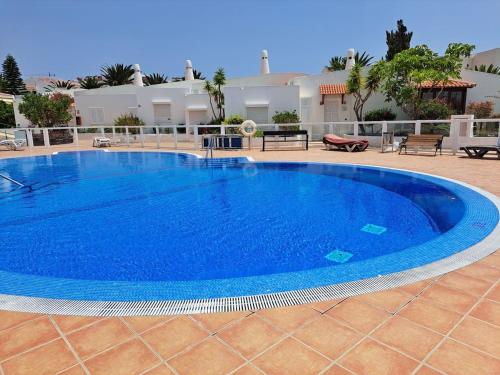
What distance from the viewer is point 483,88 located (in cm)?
2047

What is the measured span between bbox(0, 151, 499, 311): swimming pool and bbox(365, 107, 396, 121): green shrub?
1255 centimetres

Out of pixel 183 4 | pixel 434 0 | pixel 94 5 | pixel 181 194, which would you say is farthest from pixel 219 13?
pixel 181 194

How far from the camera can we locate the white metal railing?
12.6 meters

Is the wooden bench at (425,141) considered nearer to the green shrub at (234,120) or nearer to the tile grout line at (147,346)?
the green shrub at (234,120)

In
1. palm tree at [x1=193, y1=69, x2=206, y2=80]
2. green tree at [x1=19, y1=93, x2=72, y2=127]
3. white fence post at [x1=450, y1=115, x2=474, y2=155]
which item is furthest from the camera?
palm tree at [x1=193, y1=69, x2=206, y2=80]

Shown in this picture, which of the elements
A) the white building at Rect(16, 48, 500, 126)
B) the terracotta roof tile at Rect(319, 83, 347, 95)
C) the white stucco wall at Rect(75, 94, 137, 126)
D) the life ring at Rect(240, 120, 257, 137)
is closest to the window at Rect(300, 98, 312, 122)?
the white building at Rect(16, 48, 500, 126)

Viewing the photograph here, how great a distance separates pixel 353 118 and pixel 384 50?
51.3ft

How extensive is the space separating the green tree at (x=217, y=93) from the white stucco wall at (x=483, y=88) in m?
16.1

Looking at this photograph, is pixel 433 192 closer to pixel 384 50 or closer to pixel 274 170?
pixel 274 170

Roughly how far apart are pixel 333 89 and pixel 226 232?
19.8 m

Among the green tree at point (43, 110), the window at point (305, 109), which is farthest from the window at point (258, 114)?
the green tree at point (43, 110)

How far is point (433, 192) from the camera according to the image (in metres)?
7.54

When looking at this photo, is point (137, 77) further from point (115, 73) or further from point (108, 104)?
point (115, 73)

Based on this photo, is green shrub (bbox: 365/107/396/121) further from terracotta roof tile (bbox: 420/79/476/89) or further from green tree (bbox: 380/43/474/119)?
terracotta roof tile (bbox: 420/79/476/89)
